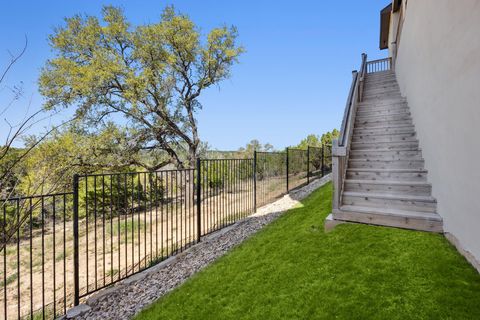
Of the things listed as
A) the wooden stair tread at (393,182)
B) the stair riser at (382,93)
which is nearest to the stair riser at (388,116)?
Result: the stair riser at (382,93)

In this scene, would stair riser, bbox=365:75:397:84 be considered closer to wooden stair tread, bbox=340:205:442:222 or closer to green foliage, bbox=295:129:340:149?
wooden stair tread, bbox=340:205:442:222

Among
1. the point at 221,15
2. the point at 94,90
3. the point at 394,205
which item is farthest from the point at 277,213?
the point at 221,15

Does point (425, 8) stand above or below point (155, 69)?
below

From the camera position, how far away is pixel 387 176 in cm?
425

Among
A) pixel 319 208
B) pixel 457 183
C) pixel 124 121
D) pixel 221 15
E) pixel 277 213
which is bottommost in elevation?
pixel 277 213

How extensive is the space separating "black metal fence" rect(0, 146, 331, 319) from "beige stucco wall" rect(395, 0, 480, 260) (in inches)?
155

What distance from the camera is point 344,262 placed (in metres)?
2.87

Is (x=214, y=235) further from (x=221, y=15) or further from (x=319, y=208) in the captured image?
(x=221, y=15)

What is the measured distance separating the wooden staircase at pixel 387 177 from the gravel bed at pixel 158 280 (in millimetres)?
2321

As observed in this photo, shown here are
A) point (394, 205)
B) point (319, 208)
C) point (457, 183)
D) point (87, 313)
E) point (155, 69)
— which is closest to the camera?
point (457, 183)

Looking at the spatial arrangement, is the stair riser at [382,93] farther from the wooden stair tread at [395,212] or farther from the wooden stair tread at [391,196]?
the wooden stair tread at [395,212]

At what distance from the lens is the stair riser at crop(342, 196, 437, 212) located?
11.6ft

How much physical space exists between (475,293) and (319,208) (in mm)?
3253

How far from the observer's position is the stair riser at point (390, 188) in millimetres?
3779
